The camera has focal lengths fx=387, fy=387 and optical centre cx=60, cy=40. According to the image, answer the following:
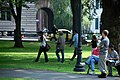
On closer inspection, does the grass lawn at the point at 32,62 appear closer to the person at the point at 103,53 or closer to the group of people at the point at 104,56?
the group of people at the point at 104,56

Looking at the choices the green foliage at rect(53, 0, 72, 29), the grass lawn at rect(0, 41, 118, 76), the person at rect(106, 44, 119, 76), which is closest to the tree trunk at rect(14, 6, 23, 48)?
the grass lawn at rect(0, 41, 118, 76)

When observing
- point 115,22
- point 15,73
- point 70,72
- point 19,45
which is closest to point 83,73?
point 70,72

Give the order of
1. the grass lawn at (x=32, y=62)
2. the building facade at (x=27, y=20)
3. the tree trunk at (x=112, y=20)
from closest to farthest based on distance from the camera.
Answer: the grass lawn at (x=32, y=62) → the tree trunk at (x=112, y=20) → the building facade at (x=27, y=20)

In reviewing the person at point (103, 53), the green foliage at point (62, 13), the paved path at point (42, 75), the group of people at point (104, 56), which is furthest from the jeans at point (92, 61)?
the green foliage at point (62, 13)

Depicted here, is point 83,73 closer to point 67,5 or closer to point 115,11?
point 115,11

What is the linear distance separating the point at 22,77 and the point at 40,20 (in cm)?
6348

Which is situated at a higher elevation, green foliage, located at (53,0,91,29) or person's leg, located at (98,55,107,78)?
green foliage, located at (53,0,91,29)

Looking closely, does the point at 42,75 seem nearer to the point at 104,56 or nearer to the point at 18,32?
the point at 104,56

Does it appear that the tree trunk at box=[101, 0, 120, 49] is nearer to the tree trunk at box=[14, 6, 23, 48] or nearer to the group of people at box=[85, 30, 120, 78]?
the group of people at box=[85, 30, 120, 78]

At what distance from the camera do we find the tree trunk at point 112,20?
2155 centimetres

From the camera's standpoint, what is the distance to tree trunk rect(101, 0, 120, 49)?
848 inches

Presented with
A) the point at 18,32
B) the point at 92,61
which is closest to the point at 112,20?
the point at 92,61

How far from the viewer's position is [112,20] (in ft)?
71.4

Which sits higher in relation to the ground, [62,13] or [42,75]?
[62,13]
